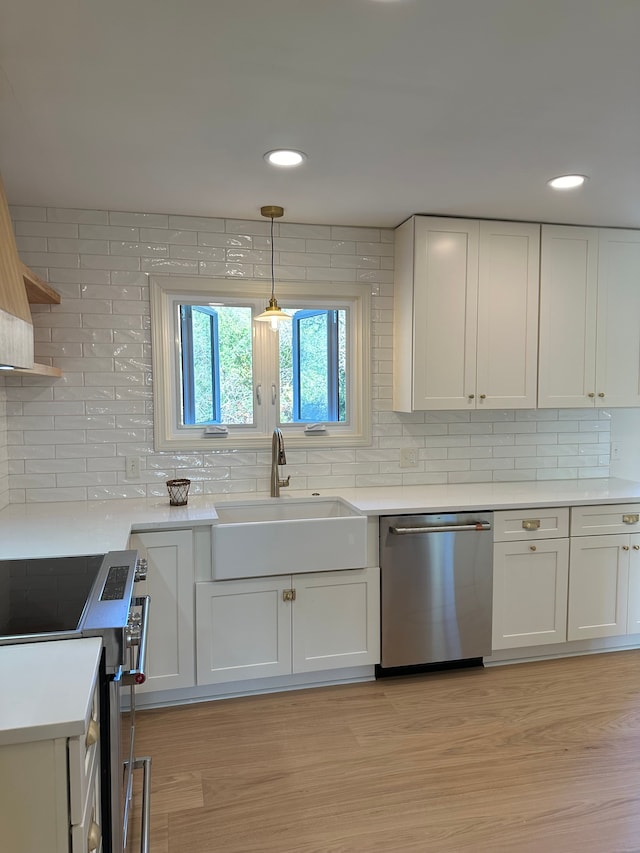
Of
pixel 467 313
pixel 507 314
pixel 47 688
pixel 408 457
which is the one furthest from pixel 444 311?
pixel 47 688

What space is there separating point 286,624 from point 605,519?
174 cm

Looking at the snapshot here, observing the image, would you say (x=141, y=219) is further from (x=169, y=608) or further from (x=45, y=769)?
(x=45, y=769)

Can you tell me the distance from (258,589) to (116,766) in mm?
1225

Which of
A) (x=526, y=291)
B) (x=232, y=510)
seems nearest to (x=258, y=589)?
(x=232, y=510)

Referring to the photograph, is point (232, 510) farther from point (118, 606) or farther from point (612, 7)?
point (612, 7)

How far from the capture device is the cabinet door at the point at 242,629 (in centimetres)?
259

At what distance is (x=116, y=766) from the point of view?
1431 millimetres

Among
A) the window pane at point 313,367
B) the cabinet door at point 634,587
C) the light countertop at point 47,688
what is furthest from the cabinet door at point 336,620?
the light countertop at point 47,688

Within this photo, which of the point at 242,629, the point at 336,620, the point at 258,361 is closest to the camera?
the point at 242,629

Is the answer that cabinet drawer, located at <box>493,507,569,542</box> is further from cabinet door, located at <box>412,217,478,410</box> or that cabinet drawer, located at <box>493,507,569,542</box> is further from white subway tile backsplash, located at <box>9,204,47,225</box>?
white subway tile backsplash, located at <box>9,204,47,225</box>

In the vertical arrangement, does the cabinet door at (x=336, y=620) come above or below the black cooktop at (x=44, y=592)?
below

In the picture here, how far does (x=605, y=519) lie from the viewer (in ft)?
9.87

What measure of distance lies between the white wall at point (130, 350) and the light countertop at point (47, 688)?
1.78 metres

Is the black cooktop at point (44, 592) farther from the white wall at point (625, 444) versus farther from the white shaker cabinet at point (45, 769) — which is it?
the white wall at point (625, 444)
